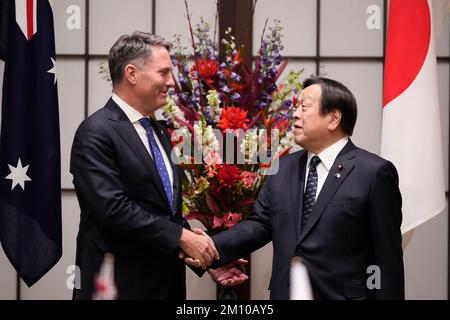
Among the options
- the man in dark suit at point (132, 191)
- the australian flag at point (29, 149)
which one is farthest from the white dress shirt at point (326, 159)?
the australian flag at point (29, 149)

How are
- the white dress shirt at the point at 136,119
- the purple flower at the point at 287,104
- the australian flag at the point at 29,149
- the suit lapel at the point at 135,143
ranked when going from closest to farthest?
1. the suit lapel at the point at 135,143
2. the white dress shirt at the point at 136,119
3. the purple flower at the point at 287,104
4. the australian flag at the point at 29,149

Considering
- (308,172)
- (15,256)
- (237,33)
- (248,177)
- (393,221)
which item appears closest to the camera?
(393,221)

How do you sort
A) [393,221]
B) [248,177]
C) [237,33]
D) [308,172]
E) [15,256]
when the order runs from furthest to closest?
[237,33], [15,256], [248,177], [308,172], [393,221]

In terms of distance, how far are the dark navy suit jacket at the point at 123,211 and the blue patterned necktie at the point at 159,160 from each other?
5 cm

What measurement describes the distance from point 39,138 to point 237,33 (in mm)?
1186

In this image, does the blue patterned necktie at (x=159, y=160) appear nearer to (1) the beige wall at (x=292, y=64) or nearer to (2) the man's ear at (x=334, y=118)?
(2) the man's ear at (x=334, y=118)

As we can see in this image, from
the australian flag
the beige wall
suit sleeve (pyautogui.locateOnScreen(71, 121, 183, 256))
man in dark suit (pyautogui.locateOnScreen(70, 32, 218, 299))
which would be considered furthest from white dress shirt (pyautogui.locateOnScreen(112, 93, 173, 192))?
the beige wall

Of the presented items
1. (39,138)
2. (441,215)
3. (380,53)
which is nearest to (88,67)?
(39,138)

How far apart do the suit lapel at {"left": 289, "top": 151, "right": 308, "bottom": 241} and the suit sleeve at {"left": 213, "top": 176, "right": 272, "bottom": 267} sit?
0.15 meters

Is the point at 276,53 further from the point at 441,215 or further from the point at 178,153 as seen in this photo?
the point at 441,215

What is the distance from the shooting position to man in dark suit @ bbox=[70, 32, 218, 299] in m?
2.22

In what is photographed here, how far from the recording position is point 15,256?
2.90 m

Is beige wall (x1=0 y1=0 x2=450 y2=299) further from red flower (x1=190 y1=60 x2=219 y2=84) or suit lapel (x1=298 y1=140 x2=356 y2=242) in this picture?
suit lapel (x1=298 y1=140 x2=356 y2=242)

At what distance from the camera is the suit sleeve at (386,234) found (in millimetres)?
2186
